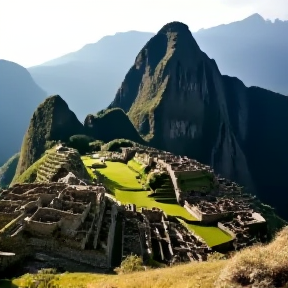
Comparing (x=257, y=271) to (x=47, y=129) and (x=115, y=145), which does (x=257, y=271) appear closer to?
(x=115, y=145)

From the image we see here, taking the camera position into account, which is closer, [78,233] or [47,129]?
[78,233]

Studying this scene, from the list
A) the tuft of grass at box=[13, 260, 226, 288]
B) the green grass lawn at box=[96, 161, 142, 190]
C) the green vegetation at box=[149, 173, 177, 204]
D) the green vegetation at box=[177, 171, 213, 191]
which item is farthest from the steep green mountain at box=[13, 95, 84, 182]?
the tuft of grass at box=[13, 260, 226, 288]

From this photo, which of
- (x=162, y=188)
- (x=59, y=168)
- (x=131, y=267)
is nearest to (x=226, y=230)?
(x=162, y=188)

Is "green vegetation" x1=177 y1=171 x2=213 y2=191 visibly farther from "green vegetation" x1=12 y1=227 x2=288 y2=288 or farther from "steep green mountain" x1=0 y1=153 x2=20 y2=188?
"steep green mountain" x1=0 y1=153 x2=20 y2=188

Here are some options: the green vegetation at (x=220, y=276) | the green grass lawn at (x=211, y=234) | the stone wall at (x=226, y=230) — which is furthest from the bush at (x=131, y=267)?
the stone wall at (x=226, y=230)

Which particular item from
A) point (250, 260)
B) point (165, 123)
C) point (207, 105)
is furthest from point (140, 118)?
point (250, 260)

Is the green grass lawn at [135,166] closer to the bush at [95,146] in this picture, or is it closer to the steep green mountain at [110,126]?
the bush at [95,146]

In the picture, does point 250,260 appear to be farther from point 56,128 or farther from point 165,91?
point 165,91
